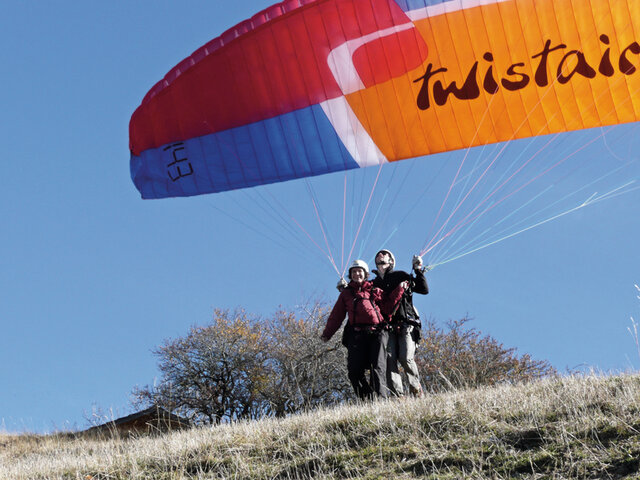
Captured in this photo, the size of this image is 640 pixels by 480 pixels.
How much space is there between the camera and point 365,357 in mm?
8211

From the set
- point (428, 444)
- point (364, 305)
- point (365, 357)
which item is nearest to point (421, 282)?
point (364, 305)

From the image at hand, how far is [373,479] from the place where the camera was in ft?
17.0

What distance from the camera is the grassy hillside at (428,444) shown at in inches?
199

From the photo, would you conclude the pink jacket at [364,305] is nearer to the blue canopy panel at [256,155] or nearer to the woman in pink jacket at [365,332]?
the woman in pink jacket at [365,332]

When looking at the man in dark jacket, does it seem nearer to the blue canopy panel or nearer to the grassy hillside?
the grassy hillside

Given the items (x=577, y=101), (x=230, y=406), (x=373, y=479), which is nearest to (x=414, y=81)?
(x=577, y=101)

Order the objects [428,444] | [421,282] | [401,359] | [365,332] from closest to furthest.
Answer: [428,444], [365,332], [421,282], [401,359]

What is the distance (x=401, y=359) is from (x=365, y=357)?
1.78 ft

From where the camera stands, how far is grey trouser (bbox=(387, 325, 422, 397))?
27.5ft

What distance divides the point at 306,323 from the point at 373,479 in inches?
667

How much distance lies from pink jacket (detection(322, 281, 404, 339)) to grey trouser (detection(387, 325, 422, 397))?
0.98 feet

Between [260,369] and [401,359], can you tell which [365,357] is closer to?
→ [401,359]

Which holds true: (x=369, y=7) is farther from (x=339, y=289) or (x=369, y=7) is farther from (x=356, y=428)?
(x=356, y=428)

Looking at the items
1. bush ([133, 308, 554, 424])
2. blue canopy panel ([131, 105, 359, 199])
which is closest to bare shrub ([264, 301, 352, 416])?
bush ([133, 308, 554, 424])
